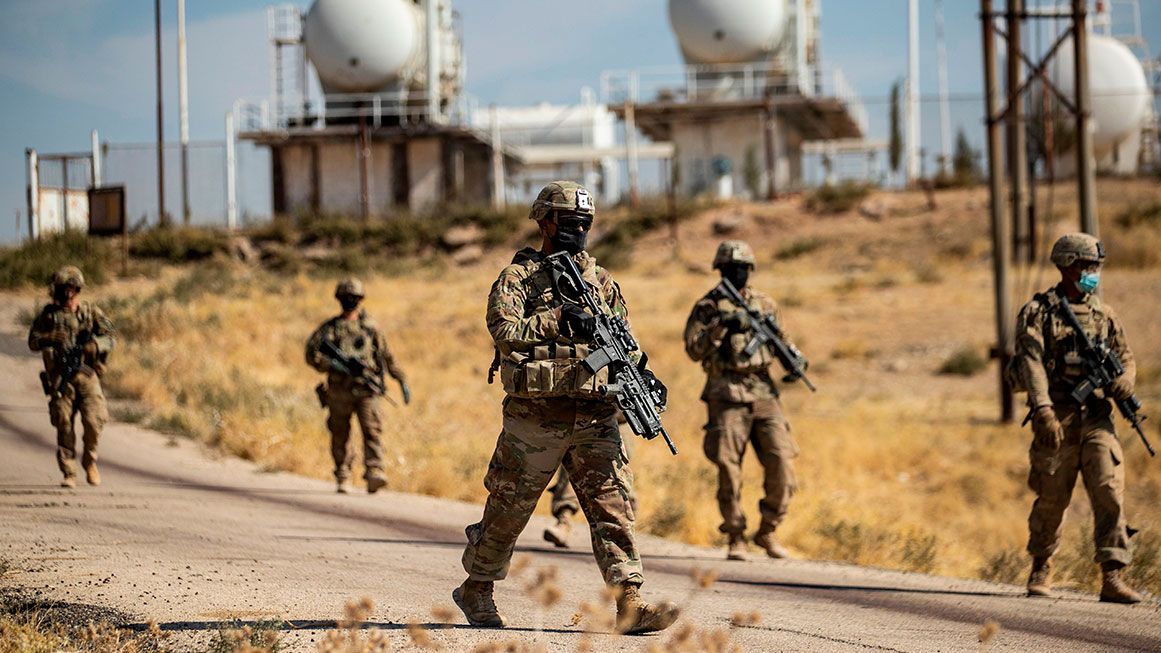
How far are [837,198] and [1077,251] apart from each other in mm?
27630

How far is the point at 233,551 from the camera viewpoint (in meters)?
8.66

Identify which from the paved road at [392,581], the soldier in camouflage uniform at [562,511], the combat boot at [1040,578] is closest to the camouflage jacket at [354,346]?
the paved road at [392,581]

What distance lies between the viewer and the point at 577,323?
18.6 feet

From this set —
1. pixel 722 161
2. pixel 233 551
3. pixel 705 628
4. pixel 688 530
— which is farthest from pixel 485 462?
pixel 722 161

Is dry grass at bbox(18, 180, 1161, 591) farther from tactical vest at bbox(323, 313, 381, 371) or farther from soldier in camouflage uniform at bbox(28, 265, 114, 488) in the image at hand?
soldier in camouflage uniform at bbox(28, 265, 114, 488)

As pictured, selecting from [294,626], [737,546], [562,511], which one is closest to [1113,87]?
[737,546]

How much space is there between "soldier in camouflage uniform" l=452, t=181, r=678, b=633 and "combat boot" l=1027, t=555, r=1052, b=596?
337 cm

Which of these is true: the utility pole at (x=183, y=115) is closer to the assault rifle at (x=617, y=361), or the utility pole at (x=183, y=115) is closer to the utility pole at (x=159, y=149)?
the utility pole at (x=159, y=149)

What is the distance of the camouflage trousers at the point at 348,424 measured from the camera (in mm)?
12438

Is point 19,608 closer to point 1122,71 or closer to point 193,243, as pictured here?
point 193,243

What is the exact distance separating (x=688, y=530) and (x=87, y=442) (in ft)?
17.2

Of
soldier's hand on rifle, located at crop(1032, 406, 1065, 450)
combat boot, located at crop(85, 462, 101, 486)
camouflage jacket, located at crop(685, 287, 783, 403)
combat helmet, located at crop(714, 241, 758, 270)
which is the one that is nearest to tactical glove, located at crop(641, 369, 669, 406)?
soldier's hand on rifle, located at crop(1032, 406, 1065, 450)

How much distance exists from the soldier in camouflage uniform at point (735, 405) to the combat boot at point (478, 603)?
11.8ft

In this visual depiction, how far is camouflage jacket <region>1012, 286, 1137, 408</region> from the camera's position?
308 inches
